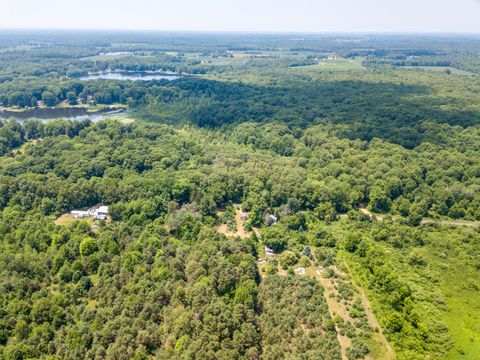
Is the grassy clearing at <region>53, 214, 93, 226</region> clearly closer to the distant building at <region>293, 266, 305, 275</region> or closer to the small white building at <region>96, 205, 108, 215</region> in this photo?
the small white building at <region>96, 205, 108, 215</region>

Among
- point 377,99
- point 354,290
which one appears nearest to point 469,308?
point 354,290

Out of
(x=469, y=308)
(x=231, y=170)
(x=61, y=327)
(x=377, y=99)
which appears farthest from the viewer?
(x=377, y=99)

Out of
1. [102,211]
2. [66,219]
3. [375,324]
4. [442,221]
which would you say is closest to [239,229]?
[102,211]

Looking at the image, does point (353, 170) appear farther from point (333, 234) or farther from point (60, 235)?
point (60, 235)

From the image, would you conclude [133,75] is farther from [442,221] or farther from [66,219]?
[442,221]

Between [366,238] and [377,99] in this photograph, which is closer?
[366,238]

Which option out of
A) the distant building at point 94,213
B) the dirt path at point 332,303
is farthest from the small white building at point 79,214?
the dirt path at point 332,303

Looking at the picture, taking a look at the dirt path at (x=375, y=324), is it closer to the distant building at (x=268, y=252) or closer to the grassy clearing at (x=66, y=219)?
the distant building at (x=268, y=252)
